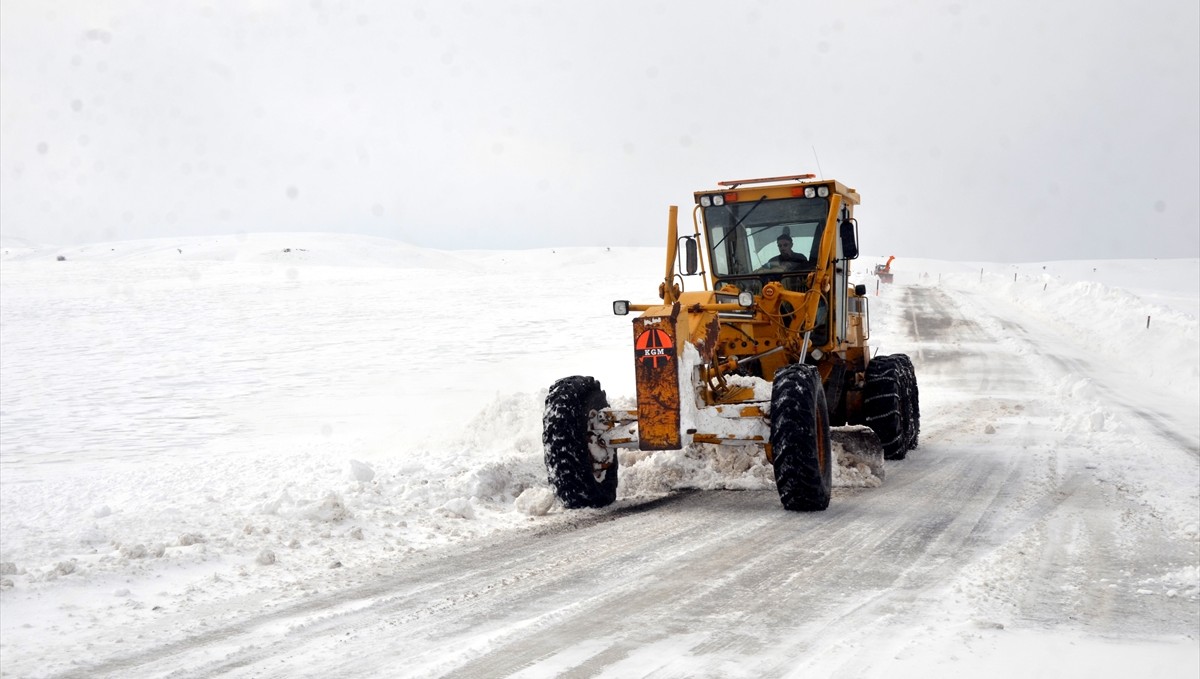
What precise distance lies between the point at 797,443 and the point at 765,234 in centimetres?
288

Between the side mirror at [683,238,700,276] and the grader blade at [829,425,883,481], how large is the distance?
2.03m

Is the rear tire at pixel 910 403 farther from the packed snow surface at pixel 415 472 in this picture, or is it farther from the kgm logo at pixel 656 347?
the kgm logo at pixel 656 347

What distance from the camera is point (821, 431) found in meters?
7.56

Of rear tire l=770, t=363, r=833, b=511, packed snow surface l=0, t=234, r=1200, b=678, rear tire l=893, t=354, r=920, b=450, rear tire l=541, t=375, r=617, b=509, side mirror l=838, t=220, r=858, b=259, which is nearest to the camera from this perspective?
packed snow surface l=0, t=234, r=1200, b=678

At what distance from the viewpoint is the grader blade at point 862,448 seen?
9.23 m

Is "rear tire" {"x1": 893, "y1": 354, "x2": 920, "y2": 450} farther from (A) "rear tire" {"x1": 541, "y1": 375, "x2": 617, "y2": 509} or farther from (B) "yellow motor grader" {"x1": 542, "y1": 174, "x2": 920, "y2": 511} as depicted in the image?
(A) "rear tire" {"x1": 541, "y1": 375, "x2": 617, "y2": 509}

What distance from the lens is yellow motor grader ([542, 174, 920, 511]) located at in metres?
7.05

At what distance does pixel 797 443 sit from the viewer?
698 centimetres

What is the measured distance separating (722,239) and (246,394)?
29.4 ft

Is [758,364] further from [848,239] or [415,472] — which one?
[415,472]

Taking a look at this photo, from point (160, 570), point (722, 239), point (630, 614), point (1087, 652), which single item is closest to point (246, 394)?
point (722, 239)

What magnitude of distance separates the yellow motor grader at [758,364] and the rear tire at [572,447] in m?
0.01

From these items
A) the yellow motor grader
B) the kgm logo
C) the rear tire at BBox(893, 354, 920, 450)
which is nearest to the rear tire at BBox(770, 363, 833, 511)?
the yellow motor grader

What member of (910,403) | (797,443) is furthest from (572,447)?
(910,403)
